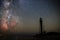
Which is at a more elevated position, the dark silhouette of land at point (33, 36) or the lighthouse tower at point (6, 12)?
the lighthouse tower at point (6, 12)

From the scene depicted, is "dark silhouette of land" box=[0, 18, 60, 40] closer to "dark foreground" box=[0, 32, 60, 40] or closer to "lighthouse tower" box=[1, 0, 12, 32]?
"dark foreground" box=[0, 32, 60, 40]

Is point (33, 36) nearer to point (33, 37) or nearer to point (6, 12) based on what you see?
point (33, 37)

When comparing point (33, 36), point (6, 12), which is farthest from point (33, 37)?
point (6, 12)

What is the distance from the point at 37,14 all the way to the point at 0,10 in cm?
57

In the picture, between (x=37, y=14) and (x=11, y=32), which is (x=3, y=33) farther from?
(x=37, y=14)

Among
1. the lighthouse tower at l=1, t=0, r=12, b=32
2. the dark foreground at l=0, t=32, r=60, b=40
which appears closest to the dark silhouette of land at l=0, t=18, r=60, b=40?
the dark foreground at l=0, t=32, r=60, b=40

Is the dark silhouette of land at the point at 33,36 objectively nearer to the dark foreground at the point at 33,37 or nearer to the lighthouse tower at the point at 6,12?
the dark foreground at the point at 33,37

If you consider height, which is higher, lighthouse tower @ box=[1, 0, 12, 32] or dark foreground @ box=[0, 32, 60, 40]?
lighthouse tower @ box=[1, 0, 12, 32]

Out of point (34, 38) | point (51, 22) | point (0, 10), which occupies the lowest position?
point (34, 38)

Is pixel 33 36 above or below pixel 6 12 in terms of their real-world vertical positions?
below

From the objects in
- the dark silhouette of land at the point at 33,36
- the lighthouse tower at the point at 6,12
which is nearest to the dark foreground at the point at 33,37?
the dark silhouette of land at the point at 33,36

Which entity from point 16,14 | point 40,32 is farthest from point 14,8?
point 40,32

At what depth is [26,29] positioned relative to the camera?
277 centimetres

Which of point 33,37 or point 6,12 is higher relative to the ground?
point 6,12
